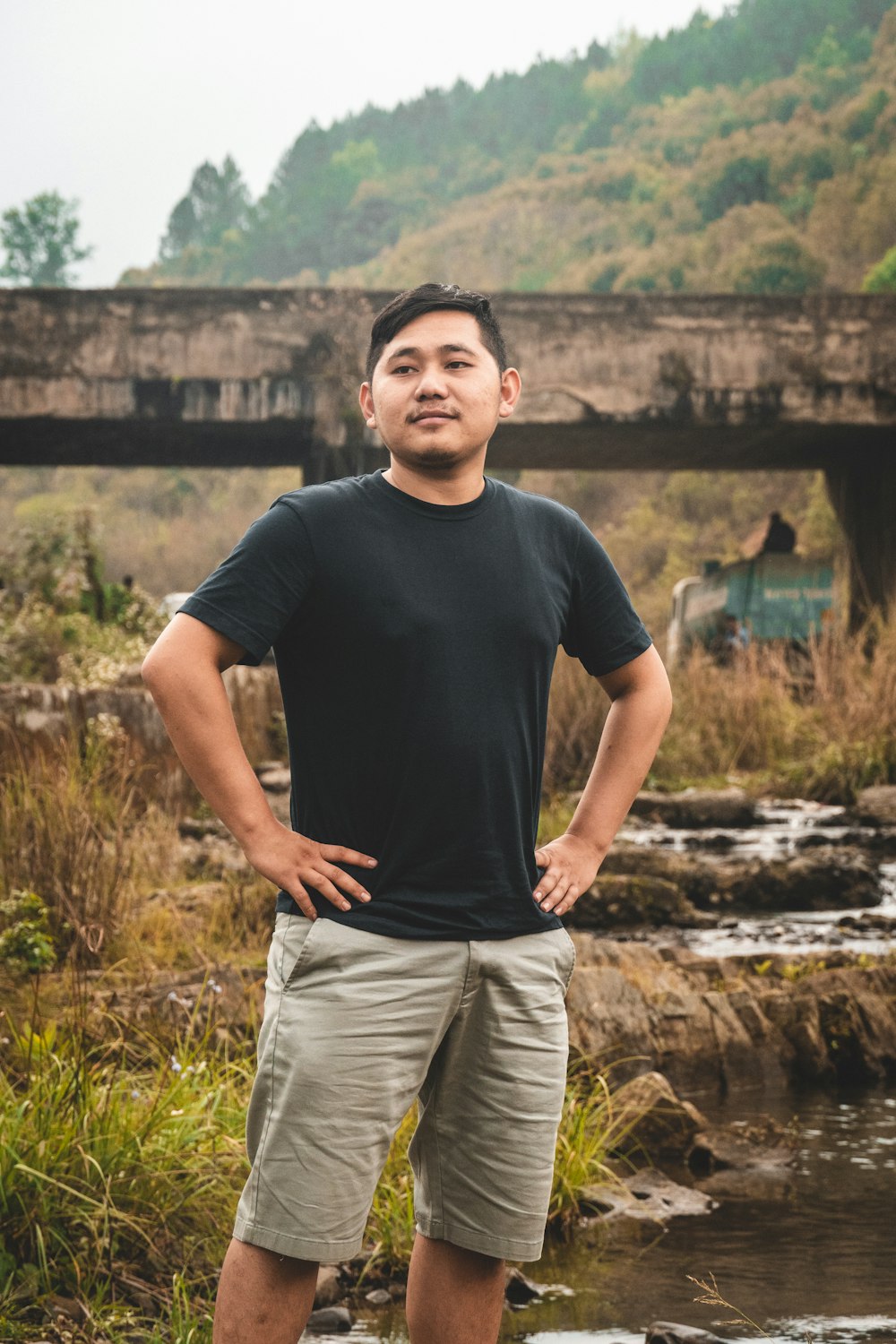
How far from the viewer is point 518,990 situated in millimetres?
2162

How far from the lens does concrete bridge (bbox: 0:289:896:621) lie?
1348 cm

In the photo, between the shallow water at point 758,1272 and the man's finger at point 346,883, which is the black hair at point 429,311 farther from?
the shallow water at point 758,1272

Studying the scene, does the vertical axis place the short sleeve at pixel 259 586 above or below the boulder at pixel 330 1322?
above

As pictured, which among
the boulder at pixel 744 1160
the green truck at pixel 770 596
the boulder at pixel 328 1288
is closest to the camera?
the boulder at pixel 328 1288

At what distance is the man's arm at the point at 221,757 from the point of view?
2102mm

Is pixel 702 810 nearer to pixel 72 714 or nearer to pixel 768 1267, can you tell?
pixel 72 714

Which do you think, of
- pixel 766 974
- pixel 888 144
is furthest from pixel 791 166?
pixel 766 974

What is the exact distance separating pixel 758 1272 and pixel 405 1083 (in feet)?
5.57

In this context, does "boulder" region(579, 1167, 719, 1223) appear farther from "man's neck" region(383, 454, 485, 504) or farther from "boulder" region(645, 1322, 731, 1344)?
"man's neck" region(383, 454, 485, 504)

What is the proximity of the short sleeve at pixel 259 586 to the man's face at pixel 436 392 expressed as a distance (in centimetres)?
25

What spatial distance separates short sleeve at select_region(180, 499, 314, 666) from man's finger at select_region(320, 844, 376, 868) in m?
0.30

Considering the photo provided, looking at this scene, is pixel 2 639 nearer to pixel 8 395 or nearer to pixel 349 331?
pixel 8 395

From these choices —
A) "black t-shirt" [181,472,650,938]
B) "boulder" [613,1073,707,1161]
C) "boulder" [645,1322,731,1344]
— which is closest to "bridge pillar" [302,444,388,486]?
"boulder" [613,1073,707,1161]

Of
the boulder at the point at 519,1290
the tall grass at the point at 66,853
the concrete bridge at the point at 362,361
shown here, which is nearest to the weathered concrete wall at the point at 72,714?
the tall grass at the point at 66,853
